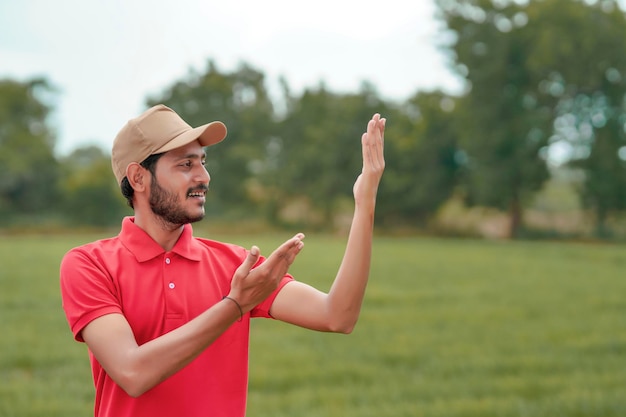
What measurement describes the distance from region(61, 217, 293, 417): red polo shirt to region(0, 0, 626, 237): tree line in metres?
33.0

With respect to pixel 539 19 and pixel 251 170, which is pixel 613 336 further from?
pixel 251 170

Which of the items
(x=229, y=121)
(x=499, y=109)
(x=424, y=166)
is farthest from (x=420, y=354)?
(x=229, y=121)

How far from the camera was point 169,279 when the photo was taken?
258 centimetres

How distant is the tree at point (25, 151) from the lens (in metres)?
47.0

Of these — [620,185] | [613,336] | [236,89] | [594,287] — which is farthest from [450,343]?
[236,89]

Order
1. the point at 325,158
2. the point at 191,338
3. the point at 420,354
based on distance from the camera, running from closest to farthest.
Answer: the point at 191,338 < the point at 420,354 < the point at 325,158

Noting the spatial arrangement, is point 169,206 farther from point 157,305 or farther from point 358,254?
point 358,254

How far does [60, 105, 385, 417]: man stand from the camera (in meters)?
2.46

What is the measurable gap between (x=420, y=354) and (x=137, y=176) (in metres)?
7.90

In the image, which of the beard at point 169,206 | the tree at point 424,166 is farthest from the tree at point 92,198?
the beard at point 169,206

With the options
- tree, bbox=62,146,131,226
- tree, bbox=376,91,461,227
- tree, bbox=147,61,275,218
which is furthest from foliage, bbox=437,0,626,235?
tree, bbox=62,146,131,226

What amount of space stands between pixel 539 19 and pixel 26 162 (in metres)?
29.2

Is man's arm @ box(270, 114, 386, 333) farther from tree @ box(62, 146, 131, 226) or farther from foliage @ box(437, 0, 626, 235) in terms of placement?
tree @ box(62, 146, 131, 226)

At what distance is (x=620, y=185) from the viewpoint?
3494cm
